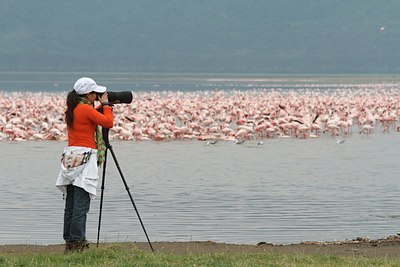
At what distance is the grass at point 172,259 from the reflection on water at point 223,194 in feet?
7.80

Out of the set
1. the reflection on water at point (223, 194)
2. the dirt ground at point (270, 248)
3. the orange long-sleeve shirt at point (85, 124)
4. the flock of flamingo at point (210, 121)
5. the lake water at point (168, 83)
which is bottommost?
the lake water at point (168, 83)

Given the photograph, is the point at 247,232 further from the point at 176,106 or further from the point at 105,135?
the point at 176,106

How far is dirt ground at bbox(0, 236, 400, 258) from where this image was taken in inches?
429

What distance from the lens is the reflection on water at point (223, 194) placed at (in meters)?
13.2

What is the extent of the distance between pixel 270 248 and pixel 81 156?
2.16 metres

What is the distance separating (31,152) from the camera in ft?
80.1

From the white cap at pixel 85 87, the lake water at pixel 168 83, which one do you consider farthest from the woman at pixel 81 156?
the lake water at pixel 168 83

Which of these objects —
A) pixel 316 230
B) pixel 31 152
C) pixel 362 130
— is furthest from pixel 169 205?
pixel 362 130

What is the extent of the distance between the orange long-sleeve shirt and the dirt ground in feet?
3.23

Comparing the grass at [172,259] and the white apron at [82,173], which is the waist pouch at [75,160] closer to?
the white apron at [82,173]

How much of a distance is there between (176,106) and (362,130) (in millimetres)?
8592

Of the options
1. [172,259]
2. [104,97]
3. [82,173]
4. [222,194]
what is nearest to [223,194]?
[222,194]

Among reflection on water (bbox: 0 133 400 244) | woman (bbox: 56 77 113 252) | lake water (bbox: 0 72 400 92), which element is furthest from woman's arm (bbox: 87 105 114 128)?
lake water (bbox: 0 72 400 92)

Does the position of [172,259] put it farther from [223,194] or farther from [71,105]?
[223,194]
